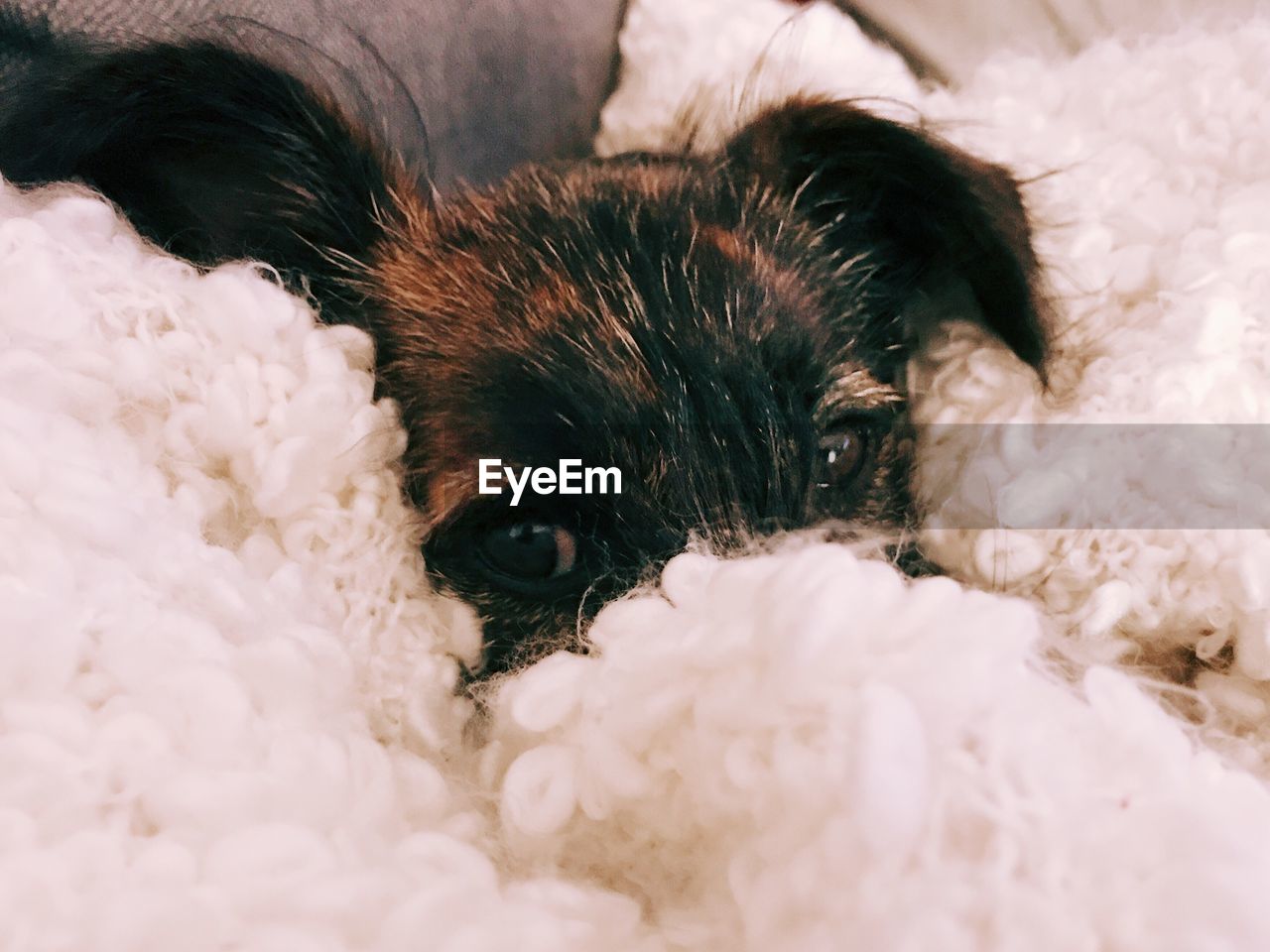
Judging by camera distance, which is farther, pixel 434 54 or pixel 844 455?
pixel 434 54

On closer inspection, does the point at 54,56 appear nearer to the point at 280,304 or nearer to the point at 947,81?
the point at 280,304

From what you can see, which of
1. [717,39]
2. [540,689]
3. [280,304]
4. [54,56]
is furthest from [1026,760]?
[717,39]

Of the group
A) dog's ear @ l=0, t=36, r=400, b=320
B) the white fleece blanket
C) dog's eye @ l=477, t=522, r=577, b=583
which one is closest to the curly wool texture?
the white fleece blanket

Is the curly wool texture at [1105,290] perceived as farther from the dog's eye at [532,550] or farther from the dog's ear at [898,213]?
the dog's eye at [532,550]

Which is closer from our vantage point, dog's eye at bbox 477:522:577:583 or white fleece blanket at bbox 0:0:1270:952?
white fleece blanket at bbox 0:0:1270:952

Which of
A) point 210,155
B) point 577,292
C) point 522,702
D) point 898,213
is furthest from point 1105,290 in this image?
point 210,155

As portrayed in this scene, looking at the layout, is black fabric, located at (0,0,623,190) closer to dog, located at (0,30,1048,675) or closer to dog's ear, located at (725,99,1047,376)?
dog, located at (0,30,1048,675)

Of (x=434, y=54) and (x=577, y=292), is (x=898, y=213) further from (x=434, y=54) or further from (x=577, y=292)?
(x=434, y=54)

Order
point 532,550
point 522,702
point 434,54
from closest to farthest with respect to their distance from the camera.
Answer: point 522,702, point 532,550, point 434,54
